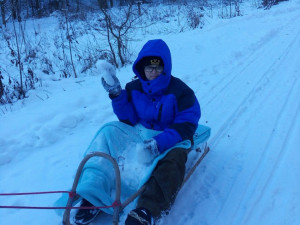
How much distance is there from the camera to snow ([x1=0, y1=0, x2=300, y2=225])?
2.11m

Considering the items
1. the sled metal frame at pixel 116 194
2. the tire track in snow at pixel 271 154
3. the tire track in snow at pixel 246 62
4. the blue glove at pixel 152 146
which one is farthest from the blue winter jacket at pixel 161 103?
the tire track in snow at pixel 246 62

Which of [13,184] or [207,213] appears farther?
[13,184]

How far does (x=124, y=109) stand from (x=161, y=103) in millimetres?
362

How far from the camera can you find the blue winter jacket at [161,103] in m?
2.31

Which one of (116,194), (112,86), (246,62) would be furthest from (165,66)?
(246,62)

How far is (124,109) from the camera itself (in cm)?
259

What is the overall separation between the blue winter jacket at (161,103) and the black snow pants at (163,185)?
20 cm

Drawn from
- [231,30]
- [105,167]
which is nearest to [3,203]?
[105,167]

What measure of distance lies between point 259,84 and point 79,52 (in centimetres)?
418

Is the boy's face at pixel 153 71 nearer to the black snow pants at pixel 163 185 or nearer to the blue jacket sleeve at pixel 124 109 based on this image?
the blue jacket sleeve at pixel 124 109

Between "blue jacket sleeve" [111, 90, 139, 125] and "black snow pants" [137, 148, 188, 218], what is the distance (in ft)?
2.34

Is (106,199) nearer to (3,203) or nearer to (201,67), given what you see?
(3,203)

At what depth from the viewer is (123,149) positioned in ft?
7.77

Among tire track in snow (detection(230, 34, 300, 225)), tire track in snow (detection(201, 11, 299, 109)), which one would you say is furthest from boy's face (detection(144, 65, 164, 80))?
tire track in snow (detection(201, 11, 299, 109))
